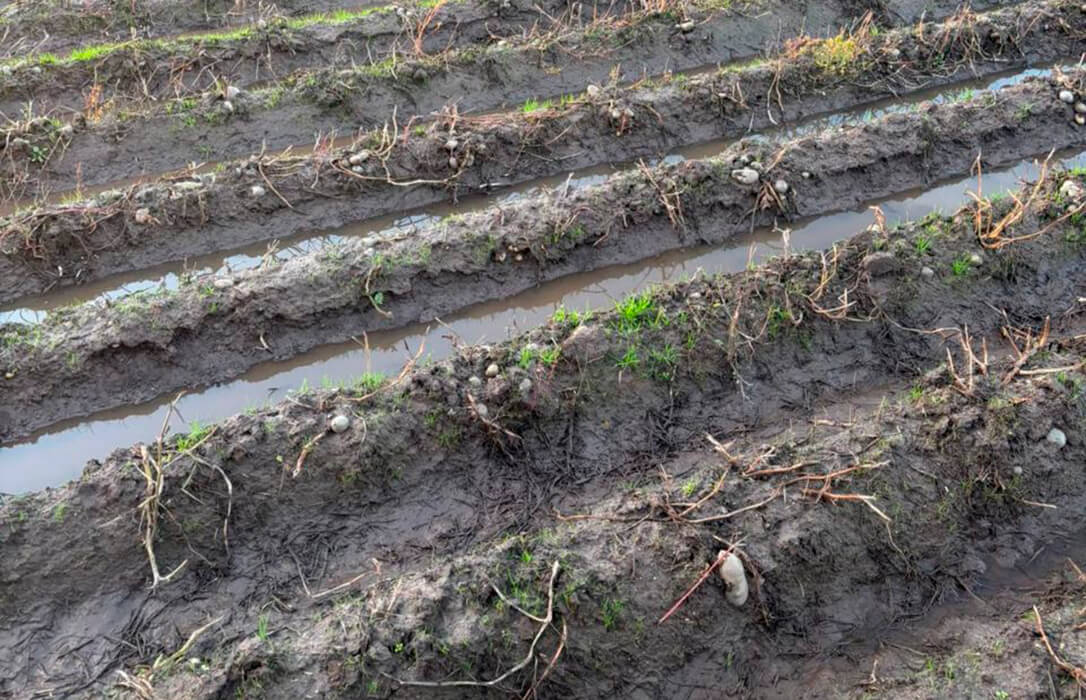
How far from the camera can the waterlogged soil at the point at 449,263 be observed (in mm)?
5707

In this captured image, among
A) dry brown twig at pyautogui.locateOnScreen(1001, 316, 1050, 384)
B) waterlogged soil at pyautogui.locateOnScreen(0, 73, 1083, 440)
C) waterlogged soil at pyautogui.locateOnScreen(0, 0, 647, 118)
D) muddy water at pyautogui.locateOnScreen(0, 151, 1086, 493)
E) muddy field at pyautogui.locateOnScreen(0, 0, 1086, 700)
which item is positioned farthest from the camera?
waterlogged soil at pyautogui.locateOnScreen(0, 0, 647, 118)

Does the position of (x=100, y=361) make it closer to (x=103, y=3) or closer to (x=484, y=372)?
(x=484, y=372)

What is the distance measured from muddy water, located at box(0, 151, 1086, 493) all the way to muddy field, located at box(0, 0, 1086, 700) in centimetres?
3

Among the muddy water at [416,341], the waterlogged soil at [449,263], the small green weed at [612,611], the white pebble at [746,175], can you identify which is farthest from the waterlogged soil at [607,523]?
the white pebble at [746,175]

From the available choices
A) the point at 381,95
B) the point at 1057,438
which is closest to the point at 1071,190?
the point at 1057,438

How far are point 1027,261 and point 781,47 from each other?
15.3ft

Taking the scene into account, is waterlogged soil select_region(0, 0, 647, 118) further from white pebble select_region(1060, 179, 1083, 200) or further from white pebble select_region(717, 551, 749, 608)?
white pebble select_region(717, 551, 749, 608)

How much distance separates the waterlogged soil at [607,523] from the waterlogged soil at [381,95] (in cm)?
390

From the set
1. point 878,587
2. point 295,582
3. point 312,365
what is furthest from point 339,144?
point 878,587

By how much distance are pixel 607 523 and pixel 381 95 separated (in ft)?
19.2

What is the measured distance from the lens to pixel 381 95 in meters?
8.56

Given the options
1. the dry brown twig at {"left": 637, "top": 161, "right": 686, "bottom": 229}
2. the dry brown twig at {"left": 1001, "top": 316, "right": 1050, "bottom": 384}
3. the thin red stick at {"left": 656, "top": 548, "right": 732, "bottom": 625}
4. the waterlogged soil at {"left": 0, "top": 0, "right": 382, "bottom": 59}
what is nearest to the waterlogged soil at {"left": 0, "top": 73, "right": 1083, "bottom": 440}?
the dry brown twig at {"left": 637, "top": 161, "right": 686, "bottom": 229}

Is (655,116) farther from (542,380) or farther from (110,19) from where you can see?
(110,19)

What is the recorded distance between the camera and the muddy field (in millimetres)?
4180
